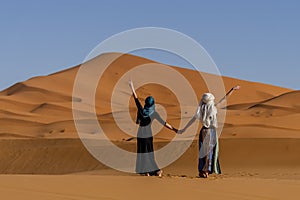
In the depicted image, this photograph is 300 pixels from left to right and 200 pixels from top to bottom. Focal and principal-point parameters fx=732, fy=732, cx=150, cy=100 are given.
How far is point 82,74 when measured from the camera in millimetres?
99062

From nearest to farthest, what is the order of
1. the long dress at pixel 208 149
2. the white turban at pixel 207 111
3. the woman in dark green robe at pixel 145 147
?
the white turban at pixel 207 111
the long dress at pixel 208 149
the woman in dark green robe at pixel 145 147

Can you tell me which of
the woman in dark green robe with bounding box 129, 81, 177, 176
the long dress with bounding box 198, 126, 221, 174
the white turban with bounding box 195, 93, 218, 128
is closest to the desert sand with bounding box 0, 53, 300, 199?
the long dress with bounding box 198, 126, 221, 174

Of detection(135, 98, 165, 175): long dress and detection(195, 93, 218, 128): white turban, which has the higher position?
detection(195, 93, 218, 128): white turban

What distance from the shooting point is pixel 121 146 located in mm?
32094

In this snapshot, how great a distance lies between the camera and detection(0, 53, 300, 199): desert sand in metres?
11.4

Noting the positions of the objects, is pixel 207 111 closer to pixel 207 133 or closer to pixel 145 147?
pixel 207 133

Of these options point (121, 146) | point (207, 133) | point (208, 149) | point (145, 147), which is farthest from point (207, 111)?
point (121, 146)

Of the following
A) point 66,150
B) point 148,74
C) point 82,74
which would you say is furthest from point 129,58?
point 66,150

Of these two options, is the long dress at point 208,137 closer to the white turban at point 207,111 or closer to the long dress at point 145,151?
the white turban at point 207,111

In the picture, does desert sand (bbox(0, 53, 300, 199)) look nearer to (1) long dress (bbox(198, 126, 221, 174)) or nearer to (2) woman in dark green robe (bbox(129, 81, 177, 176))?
(1) long dress (bbox(198, 126, 221, 174))

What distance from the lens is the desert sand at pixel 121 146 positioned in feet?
37.3

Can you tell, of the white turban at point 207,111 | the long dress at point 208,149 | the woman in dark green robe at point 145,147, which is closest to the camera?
the white turban at point 207,111

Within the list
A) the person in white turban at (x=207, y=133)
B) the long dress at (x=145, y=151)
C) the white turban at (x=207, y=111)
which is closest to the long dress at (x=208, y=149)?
the person in white turban at (x=207, y=133)

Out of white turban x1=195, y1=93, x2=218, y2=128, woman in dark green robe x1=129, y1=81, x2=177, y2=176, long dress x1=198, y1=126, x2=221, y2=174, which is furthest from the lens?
woman in dark green robe x1=129, y1=81, x2=177, y2=176
